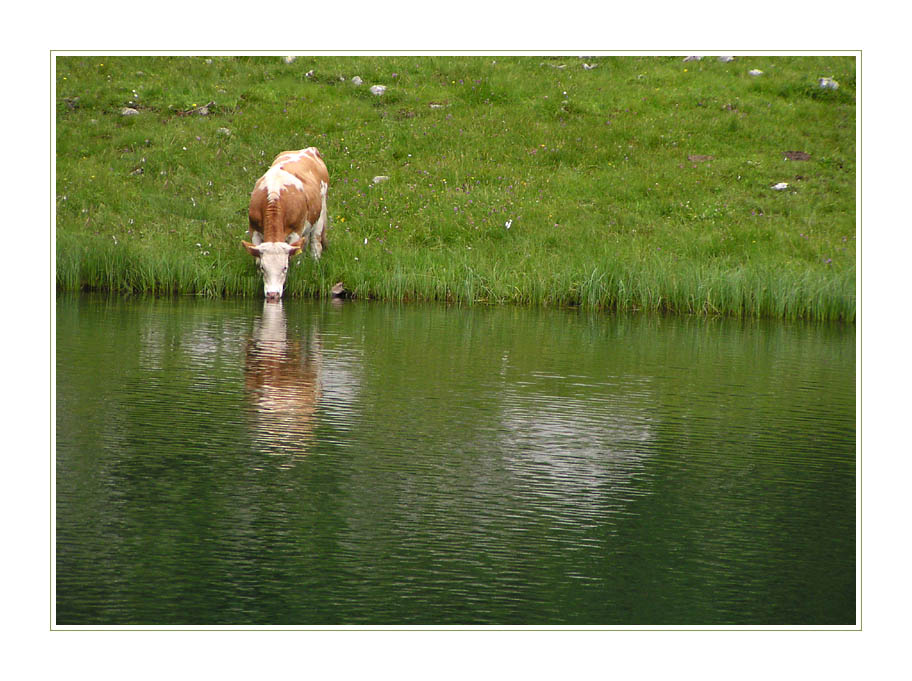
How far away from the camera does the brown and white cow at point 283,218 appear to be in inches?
680

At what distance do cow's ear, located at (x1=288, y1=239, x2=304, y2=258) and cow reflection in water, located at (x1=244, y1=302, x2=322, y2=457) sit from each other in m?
4.21

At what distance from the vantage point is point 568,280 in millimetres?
18016

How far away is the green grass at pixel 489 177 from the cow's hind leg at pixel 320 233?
269 mm

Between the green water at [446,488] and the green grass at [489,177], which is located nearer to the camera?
the green water at [446,488]

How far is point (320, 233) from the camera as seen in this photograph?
64.7 feet

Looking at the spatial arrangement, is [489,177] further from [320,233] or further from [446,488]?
[446,488]

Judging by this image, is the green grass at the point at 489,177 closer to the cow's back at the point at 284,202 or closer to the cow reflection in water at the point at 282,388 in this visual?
the cow's back at the point at 284,202

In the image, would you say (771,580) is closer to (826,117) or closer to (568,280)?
(568,280)

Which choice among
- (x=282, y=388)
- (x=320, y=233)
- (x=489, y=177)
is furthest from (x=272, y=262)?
(x=282, y=388)

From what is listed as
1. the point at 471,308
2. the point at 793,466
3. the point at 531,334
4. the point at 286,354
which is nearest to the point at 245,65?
the point at 471,308

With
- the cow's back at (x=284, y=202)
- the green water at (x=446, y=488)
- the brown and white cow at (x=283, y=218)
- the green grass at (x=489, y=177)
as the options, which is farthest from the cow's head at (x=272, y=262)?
the green water at (x=446, y=488)

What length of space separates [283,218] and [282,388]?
924 cm

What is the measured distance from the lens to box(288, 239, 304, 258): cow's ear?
1738cm
